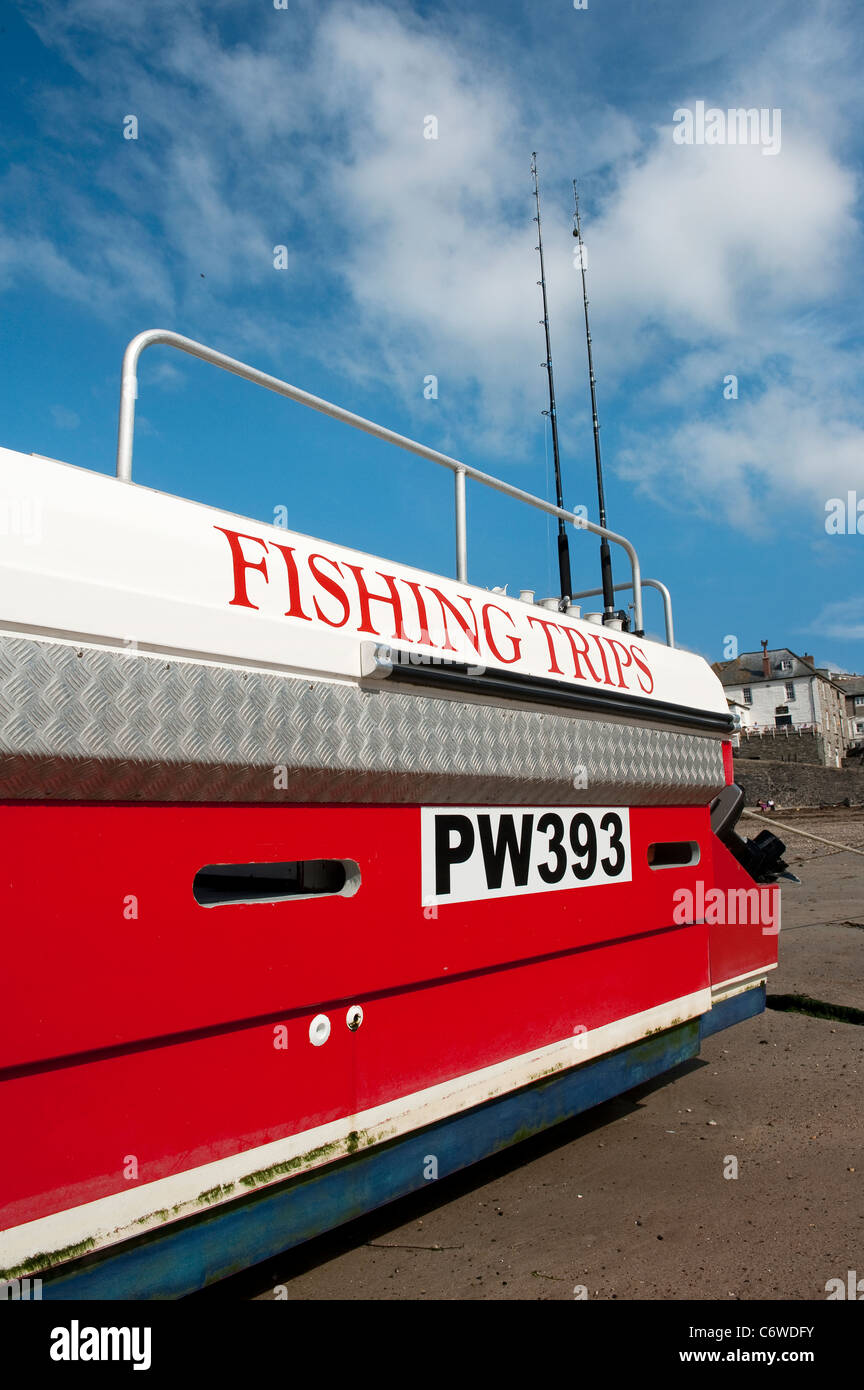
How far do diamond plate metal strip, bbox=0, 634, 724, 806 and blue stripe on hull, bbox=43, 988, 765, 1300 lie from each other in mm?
841

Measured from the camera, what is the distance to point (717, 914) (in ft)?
12.1

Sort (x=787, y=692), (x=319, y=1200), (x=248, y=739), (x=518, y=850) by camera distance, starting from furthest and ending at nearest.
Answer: (x=787, y=692) < (x=518, y=850) < (x=319, y=1200) < (x=248, y=739)

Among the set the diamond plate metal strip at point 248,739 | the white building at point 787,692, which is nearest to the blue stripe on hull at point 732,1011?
the diamond plate metal strip at point 248,739

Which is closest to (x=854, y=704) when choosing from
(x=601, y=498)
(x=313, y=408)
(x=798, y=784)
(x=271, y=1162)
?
(x=798, y=784)

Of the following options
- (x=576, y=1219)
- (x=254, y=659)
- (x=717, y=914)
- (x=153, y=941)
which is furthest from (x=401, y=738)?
Result: (x=717, y=914)

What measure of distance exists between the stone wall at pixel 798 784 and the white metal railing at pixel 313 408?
3527cm

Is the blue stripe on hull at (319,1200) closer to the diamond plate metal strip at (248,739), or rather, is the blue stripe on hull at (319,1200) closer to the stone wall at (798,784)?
the diamond plate metal strip at (248,739)

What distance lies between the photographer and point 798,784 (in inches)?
1607

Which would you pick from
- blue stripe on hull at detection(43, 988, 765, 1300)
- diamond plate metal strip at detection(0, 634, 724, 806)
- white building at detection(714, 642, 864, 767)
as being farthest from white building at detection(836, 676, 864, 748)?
diamond plate metal strip at detection(0, 634, 724, 806)

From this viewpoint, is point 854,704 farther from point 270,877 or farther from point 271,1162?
point 271,1162

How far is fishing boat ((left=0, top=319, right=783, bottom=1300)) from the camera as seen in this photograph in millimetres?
1629

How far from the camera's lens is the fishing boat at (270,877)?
5.34 ft

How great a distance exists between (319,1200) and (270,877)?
1.10 metres
